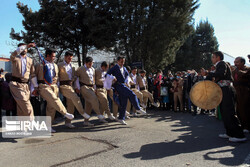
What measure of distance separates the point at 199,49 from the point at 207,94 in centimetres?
3110

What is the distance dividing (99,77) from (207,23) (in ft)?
113

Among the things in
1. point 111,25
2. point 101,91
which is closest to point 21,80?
point 101,91

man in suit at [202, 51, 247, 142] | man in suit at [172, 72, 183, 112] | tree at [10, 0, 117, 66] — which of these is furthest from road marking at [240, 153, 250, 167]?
tree at [10, 0, 117, 66]

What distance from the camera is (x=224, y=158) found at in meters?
3.46

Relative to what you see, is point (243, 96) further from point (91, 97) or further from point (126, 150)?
point (91, 97)

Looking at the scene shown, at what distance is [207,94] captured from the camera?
15.6ft

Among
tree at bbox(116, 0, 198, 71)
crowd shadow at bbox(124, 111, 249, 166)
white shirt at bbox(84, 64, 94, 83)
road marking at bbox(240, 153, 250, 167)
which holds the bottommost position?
road marking at bbox(240, 153, 250, 167)

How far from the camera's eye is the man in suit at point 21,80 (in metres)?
4.76

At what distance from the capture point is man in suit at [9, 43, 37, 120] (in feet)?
15.6

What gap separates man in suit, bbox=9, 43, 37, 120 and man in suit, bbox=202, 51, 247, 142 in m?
4.29

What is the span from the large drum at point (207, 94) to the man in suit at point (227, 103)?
17 cm

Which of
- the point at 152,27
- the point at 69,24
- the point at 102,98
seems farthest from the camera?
the point at 69,24

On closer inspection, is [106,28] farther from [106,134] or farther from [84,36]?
[106,134]

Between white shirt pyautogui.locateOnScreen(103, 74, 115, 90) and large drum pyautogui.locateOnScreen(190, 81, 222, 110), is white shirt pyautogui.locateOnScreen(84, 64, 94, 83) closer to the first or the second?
white shirt pyautogui.locateOnScreen(103, 74, 115, 90)
